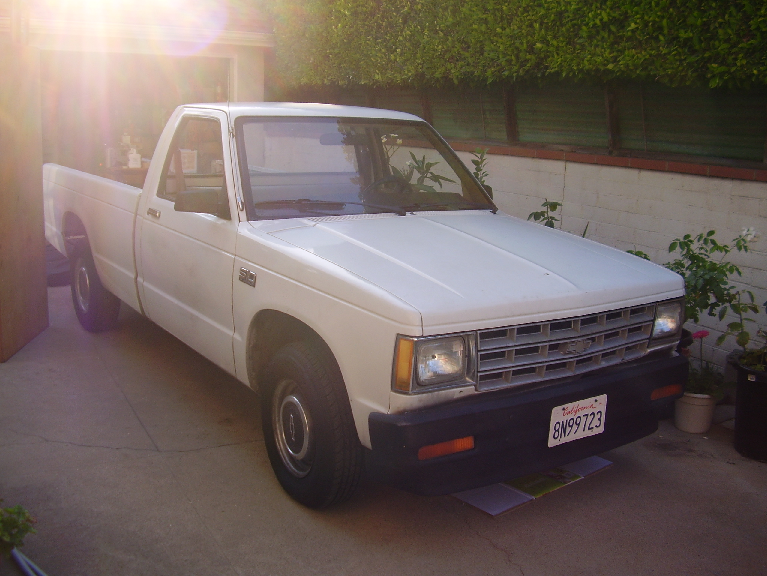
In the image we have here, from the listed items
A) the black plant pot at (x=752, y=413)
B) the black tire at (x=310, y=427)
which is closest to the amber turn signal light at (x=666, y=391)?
the black plant pot at (x=752, y=413)

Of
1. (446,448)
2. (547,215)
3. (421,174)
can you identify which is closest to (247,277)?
(446,448)

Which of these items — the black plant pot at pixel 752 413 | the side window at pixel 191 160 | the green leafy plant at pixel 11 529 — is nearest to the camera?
the green leafy plant at pixel 11 529

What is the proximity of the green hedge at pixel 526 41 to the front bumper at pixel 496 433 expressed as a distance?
2.59 meters

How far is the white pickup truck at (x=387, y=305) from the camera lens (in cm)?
303

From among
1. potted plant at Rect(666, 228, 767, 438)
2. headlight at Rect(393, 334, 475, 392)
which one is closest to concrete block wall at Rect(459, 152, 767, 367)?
potted plant at Rect(666, 228, 767, 438)

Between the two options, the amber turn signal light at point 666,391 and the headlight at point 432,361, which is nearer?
the headlight at point 432,361

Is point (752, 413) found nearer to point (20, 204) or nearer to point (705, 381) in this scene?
point (705, 381)

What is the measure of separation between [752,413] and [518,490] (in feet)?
5.32

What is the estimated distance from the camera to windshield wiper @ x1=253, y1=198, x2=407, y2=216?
4.09 meters

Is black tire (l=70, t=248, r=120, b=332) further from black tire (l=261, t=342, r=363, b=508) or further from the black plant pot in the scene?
the black plant pot

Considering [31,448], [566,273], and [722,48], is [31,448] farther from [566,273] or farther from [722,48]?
[722,48]

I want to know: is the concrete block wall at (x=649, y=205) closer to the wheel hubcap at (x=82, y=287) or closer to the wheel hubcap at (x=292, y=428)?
the wheel hubcap at (x=292, y=428)

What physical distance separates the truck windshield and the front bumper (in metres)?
1.51

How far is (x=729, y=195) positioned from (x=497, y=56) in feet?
8.66
